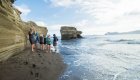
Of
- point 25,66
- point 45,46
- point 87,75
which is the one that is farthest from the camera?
point 45,46

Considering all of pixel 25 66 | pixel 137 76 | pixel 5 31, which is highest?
pixel 5 31

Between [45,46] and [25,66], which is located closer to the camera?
[25,66]

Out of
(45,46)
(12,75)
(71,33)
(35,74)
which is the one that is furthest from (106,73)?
(71,33)

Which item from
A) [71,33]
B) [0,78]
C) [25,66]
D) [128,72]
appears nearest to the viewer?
[0,78]

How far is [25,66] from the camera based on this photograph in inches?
465

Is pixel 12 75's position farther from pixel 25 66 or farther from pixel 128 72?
pixel 128 72

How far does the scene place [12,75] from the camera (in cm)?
999

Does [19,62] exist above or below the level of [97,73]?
above

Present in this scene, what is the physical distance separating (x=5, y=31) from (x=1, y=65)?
1.97 meters

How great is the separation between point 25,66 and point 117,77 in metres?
5.66

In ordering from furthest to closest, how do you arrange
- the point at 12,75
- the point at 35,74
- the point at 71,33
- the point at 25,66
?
1. the point at 71,33
2. the point at 25,66
3. the point at 35,74
4. the point at 12,75

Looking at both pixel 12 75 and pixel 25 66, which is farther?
pixel 25 66

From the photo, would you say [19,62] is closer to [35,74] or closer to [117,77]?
[35,74]

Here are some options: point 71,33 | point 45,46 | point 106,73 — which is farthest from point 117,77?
point 71,33
